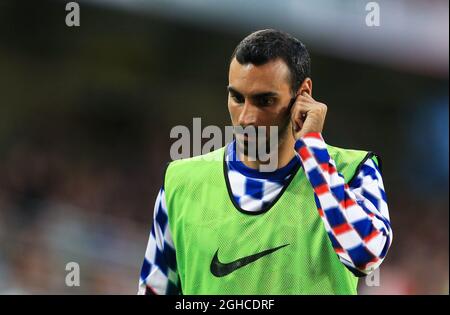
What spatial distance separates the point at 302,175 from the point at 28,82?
537cm

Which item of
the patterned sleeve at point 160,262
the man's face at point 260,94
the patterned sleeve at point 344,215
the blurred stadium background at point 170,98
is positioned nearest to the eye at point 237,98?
the man's face at point 260,94

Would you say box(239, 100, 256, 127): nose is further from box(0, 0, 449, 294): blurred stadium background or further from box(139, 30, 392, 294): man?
box(0, 0, 449, 294): blurred stadium background

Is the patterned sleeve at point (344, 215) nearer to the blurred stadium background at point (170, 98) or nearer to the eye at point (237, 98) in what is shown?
the eye at point (237, 98)

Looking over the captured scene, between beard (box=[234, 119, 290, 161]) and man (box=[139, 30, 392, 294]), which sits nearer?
man (box=[139, 30, 392, 294])

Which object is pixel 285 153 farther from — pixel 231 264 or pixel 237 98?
pixel 231 264

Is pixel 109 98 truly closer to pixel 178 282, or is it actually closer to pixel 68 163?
pixel 68 163

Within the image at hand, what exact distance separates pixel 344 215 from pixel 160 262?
2.38ft

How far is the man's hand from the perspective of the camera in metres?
2.27

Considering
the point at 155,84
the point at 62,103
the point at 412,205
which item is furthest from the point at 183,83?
the point at 412,205

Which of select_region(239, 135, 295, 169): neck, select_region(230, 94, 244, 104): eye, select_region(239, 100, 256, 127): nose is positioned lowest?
select_region(239, 135, 295, 169): neck

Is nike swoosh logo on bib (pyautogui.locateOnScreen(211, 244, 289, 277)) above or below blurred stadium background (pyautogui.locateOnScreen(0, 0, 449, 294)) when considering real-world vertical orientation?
below

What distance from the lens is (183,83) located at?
7.41 metres

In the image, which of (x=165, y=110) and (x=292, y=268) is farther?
(x=165, y=110)

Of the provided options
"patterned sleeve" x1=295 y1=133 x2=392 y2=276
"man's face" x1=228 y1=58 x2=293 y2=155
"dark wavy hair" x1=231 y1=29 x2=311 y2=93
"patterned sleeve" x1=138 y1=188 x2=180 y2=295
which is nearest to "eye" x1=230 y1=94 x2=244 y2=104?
"man's face" x1=228 y1=58 x2=293 y2=155
